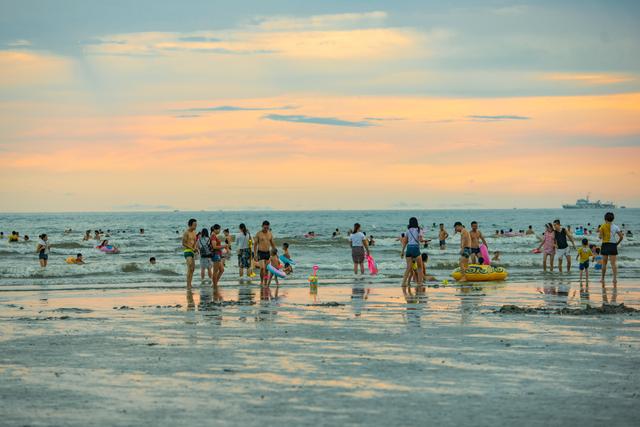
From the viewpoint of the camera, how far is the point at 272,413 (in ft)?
24.4

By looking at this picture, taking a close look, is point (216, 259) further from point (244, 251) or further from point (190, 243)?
point (244, 251)

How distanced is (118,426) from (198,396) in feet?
4.09

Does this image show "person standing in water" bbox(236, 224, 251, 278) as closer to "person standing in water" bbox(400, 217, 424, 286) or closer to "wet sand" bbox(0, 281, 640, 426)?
"person standing in water" bbox(400, 217, 424, 286)

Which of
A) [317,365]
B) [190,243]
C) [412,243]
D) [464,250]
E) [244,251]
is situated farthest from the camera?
[244,251]

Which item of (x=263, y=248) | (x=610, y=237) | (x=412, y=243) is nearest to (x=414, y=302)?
(x=412, y=243)

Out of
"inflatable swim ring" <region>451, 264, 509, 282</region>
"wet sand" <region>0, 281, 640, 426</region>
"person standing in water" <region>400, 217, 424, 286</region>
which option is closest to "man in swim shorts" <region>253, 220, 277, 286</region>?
"person standing in water" <region>400, 217, 424, 286</region>

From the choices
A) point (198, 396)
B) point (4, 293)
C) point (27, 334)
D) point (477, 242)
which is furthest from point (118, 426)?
point (477, 242)

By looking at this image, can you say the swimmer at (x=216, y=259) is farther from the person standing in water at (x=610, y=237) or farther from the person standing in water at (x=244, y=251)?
the person standing in water at (x=610, y=237)

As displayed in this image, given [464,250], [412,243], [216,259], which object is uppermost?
[412,243]

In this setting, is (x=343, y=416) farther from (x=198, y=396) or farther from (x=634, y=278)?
(x=634, y=278)

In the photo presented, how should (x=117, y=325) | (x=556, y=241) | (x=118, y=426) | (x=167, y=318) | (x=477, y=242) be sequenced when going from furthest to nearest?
(x=556, y=241)
(x=477, y=242)
(x=167, y=318)
(x=117, y=325)
(x=118, y=426)

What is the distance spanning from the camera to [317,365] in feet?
32.1

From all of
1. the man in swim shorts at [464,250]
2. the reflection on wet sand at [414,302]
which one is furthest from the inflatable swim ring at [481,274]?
the reflection on wet sand at [414,302]

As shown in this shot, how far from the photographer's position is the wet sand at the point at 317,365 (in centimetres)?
747
